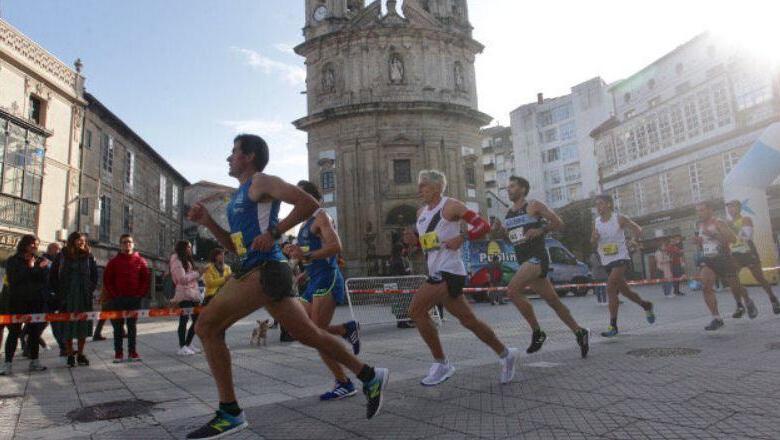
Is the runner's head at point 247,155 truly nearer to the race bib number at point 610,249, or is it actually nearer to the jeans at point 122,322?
the jeans at point 122,322

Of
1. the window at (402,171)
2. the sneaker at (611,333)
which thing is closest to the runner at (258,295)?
the sneaker at (611,333)

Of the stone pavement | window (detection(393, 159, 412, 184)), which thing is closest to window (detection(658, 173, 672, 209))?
window (detection(393, 159, 412, 184))

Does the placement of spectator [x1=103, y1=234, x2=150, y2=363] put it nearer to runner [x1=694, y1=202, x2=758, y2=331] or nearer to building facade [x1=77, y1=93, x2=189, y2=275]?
runner [x1=694, y1=202, x2=758, y2=331]

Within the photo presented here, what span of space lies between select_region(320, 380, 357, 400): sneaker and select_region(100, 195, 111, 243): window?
28.9 m

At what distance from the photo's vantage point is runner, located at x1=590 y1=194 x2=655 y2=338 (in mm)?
7309

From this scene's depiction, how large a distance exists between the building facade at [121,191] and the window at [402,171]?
17392 mm

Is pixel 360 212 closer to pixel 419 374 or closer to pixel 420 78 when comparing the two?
pixel 420 78

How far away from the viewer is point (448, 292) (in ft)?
16.1

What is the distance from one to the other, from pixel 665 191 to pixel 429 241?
38004mm

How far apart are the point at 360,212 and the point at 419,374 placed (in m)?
31.5

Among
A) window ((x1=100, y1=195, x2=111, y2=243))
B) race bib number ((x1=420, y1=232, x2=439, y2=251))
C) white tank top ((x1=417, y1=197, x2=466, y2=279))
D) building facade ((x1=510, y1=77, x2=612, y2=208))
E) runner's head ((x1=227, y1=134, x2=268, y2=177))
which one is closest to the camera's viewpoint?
runner's head ((x1=227, y1=134, x2=268, y2=177))

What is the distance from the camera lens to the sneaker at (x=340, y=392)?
4.41m

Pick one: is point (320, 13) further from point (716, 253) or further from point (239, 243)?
point (239, 243)

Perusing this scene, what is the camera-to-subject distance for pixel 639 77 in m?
41.8
